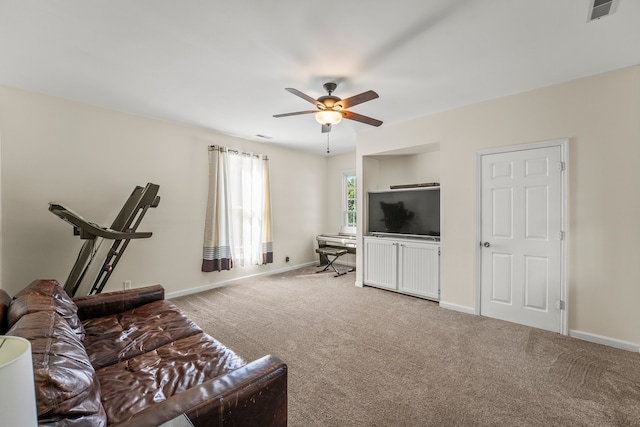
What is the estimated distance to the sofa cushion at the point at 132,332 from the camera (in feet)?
5.70

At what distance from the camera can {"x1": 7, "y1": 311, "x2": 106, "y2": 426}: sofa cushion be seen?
87 cm

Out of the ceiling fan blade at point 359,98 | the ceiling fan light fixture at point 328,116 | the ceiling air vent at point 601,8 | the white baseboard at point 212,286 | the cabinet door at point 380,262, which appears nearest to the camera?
the ceiling air vent at point 601,8

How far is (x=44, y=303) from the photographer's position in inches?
65.7

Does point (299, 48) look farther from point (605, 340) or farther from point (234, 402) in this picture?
point (605, 340)

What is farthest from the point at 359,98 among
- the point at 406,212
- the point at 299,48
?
the point at 406,212

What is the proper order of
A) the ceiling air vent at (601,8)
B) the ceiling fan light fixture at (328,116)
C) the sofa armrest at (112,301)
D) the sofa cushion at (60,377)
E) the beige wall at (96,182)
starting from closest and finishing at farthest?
1. the sofa cushion at (60,377)
2. the ceiling air vent at (601,8)
3. the sofa armrest at (112,301)
4. the ceiling fan light fixture at (328,116)
5. the beige wall at (96,182)

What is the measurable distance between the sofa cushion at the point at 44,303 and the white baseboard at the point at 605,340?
4.25 meters

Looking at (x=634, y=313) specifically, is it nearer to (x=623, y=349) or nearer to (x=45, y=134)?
(x=623, y=349)

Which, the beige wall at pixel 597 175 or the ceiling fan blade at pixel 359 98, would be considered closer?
the ceiling fan blade at pixel 359 98

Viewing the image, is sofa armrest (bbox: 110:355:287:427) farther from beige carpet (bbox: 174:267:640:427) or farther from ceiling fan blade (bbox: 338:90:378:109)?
ceiling fan blade (bbox: 338:90:378:109)

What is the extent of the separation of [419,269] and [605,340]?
1.90 meters

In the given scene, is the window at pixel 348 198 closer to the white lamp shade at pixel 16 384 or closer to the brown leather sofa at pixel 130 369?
the brown leather sofa at pixel 130 369

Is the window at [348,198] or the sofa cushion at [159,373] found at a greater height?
the window at [348,198]

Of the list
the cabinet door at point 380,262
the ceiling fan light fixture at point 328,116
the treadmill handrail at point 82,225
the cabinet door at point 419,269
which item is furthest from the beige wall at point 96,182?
the cabinet door at point 419,269
